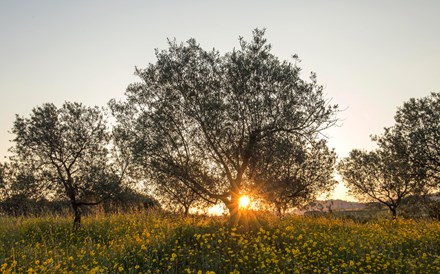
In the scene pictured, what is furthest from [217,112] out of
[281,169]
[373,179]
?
[373,179]

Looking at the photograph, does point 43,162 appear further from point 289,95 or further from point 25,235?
point 289,95

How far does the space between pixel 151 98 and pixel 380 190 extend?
113 feet

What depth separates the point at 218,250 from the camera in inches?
543

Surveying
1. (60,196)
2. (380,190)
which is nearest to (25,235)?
(60,196)

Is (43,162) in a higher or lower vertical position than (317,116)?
lower

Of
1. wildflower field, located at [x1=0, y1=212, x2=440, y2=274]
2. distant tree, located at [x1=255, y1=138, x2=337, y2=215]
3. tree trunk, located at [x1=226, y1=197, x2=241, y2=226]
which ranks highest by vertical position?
distant tree, located at [x1=255, y1=138, x2=337, y2=215]

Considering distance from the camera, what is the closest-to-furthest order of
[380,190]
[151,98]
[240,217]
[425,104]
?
[240,217], [151,98], [425,104], [380,190]

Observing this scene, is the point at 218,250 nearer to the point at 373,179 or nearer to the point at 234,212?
the point at 234,212

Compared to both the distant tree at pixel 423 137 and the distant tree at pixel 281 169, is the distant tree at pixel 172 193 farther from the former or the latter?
the distant tree at pixel 423 137

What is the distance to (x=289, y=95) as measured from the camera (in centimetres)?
1859

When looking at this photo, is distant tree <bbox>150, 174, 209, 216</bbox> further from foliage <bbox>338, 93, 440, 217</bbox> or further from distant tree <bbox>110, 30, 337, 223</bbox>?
foliage <bbox>338, 93, 440, 217</bbox>

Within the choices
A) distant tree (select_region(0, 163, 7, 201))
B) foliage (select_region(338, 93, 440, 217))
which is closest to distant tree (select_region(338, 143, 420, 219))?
foliage (select_region(338, 93, 440, 217))

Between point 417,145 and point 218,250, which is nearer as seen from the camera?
point 218,250

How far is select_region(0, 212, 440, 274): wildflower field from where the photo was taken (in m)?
12.2
